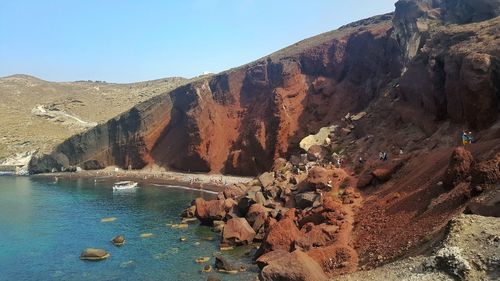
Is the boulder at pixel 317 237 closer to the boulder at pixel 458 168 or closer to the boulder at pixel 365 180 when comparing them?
the boulder at pixel 458 168

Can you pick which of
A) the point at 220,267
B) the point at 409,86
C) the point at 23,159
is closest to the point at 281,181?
the point at 409,86

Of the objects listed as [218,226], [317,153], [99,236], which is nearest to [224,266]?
[218,226]

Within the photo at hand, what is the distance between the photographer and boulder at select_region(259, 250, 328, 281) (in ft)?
79.8

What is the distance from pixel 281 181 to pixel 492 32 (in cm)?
2700

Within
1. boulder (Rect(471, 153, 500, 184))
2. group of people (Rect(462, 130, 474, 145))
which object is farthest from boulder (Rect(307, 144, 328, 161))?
boulder (Rect(471, 153, 500, 184))

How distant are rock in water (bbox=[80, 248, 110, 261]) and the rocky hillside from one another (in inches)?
3630

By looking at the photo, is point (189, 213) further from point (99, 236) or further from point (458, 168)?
point (458, 168)

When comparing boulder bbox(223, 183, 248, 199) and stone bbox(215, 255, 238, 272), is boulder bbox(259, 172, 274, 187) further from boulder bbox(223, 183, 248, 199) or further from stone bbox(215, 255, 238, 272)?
stone bbox(215, 255, 238, 272)

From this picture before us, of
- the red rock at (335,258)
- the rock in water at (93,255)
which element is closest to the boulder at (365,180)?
the red rock at (335,258)

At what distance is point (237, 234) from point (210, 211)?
10.7 m

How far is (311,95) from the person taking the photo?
9044 centimetres

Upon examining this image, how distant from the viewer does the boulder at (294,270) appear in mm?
24328

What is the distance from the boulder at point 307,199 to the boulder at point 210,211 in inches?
414

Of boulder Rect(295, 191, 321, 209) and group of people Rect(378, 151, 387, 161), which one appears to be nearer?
boulder Rect(295, 191, 321, 209)
